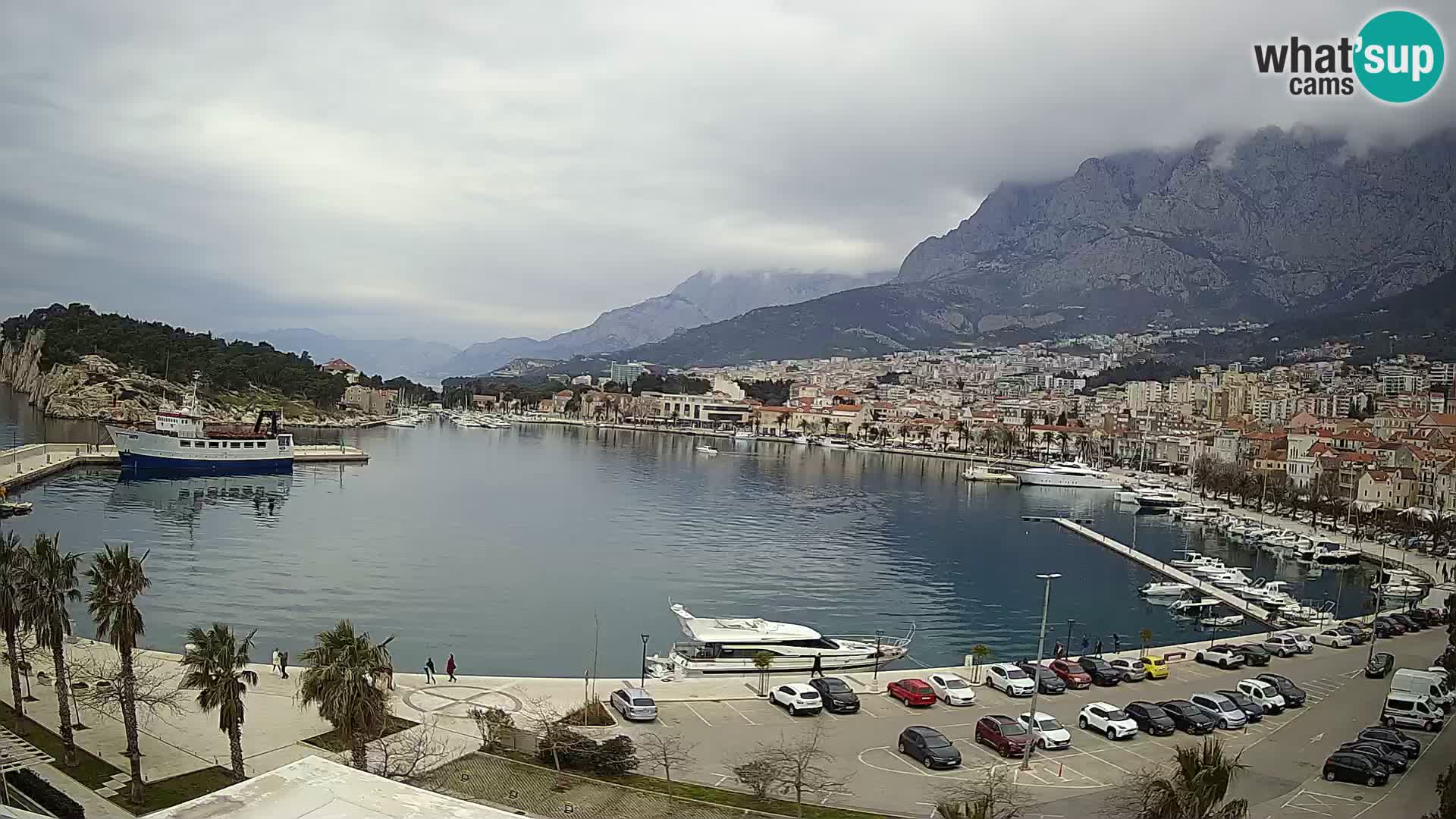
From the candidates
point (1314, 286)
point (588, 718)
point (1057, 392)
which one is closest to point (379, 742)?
point (588, 718)

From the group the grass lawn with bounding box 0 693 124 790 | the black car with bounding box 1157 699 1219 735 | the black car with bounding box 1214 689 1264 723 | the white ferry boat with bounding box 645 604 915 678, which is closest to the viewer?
the grass lawn with bounding box 0 693 124 790

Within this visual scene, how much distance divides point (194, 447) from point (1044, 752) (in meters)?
57.7

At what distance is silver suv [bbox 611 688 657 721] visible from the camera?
16594 millimetres

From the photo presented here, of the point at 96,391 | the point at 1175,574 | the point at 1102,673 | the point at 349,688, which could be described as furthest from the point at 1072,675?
the point at 96,391

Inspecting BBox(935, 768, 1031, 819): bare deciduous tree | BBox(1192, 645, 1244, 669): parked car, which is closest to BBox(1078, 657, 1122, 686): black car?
BBox(1192, 645, 1244, 669): parked car

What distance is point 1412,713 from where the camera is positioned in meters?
17.7

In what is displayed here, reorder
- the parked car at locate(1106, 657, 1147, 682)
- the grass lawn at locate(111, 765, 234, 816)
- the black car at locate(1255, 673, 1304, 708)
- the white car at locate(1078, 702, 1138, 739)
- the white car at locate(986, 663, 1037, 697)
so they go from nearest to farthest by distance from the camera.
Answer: the grass lawn at locate(111, 765, 234, 816)
the white car at locate(1078, 702, 1138, 739)
the white car at locate(986, 663, 1037, 697)
the black car at locate(1255, 673, 1304, 708)
the parked car at locate(1106, 657, 1147, 682)

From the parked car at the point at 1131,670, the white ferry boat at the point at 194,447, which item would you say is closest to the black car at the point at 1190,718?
the parked car at the point at 1131,670

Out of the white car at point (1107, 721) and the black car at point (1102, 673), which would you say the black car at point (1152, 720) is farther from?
the black car at point (1102, 673)

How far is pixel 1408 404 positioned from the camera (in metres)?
89.9

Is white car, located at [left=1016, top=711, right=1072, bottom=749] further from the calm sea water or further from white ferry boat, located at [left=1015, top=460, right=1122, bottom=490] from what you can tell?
white ferry boat, located at [left=1015, top=460, right=1122, bottom=490]

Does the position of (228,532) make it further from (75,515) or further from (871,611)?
(871,611)

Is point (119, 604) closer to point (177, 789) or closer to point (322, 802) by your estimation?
point (177, 789)

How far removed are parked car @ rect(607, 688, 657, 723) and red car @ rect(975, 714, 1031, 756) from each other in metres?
5.63
